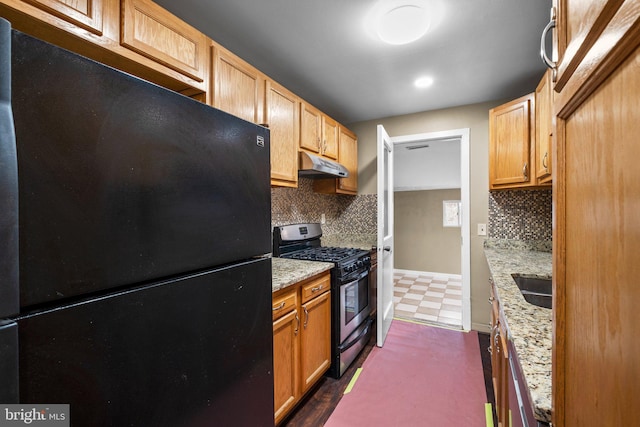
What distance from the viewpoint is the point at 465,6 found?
4.83ft

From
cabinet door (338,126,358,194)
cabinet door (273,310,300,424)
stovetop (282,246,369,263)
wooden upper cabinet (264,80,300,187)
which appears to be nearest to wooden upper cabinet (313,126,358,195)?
cabinet door (338,126,358,194)

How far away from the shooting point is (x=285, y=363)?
1.63 metres

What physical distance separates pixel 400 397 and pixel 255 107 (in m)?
2.18

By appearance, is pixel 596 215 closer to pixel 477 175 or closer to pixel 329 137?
pixel 329 137

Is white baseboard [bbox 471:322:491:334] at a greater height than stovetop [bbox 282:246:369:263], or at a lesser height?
lesser

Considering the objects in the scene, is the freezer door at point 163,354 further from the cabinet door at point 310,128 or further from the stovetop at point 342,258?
the cabinet door at point 310,128

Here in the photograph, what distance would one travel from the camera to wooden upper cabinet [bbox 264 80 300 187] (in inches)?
77.2

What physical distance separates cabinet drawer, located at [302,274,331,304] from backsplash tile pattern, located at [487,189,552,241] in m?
1.85

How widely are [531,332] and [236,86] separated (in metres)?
1.83

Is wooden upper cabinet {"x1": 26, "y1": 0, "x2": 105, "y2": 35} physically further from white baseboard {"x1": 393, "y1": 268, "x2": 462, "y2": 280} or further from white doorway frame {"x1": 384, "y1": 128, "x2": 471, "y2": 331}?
white baseboard {"x1": 393, "y1": 268, "x2": 462, "y2": 280}

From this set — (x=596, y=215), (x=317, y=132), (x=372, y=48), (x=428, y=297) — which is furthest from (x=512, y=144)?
(x=428, y=297)

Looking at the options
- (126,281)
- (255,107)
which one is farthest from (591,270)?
(255,107)

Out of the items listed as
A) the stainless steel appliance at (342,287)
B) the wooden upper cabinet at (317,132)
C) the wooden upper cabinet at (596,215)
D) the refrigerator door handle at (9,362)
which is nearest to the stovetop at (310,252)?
the stainless steel appliance at (342,287)

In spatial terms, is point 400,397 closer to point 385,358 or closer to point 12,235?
point 385,358
